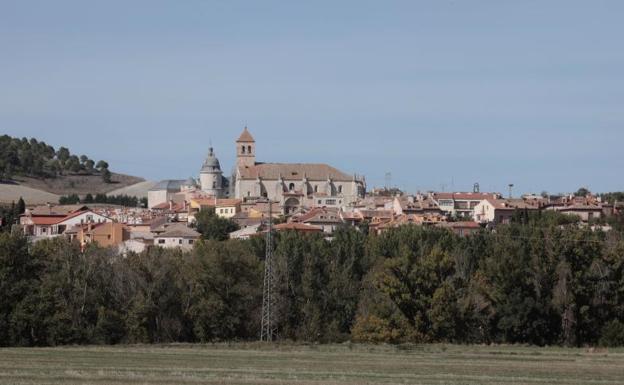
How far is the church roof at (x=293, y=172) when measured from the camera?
7387 inches

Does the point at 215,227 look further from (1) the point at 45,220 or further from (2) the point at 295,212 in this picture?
(2) the point at 295,212

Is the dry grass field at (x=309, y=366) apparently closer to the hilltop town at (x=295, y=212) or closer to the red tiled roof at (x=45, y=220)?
the hilltop town at (x=295, y=212)

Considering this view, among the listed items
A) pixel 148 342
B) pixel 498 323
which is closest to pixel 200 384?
pixel 148 342

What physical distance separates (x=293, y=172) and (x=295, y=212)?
25.7 meters

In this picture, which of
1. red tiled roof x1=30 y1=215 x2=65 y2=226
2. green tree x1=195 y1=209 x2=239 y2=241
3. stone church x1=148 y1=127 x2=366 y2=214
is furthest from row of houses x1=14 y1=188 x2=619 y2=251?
stone church x1=148 y1=127 x2=366 y2=214

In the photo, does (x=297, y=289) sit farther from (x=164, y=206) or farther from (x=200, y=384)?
(x=164, y=206)

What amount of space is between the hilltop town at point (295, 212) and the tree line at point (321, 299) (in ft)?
92.5

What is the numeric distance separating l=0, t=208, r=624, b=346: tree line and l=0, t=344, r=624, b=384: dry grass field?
831cm

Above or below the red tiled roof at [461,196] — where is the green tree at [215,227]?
below

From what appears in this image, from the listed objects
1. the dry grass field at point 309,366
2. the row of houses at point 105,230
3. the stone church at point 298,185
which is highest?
the stone church at point 298,185

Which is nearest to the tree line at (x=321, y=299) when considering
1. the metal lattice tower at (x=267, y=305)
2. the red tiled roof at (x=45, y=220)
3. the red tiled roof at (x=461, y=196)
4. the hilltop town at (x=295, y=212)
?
the metal lattice tower at (x=267, y=305)

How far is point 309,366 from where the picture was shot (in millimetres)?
38625

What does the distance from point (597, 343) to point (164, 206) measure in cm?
12764

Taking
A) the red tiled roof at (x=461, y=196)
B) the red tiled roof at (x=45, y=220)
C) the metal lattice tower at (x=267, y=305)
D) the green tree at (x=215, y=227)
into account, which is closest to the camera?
the metal lattice tower at (x=267, y=305)
